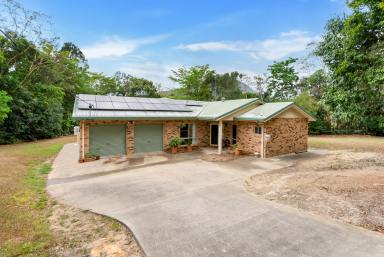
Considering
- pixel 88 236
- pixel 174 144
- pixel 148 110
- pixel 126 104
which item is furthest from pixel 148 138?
pixel 88 236

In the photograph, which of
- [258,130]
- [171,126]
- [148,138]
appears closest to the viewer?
[258,130]

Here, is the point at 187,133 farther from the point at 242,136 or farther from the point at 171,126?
the point at 242,136

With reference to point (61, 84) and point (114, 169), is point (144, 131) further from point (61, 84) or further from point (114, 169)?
point (61, 84)

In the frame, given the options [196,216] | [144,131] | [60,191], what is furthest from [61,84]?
[196,216]

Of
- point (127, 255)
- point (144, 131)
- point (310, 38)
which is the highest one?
point (310, 38)

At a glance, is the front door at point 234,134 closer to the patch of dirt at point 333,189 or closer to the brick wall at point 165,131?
the brick wall at point 165,131

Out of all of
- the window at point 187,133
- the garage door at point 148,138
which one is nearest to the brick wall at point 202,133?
the window at point 187,133

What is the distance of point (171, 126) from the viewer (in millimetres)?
14453

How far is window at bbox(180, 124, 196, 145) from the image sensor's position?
49.6 ft

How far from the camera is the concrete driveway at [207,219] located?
404cm

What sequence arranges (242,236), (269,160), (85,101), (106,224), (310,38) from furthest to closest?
(310,38) < (85,101) < (269,160) < (106,224) < (242,236)

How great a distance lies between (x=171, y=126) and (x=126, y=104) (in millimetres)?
3188

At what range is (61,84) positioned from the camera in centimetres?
2500

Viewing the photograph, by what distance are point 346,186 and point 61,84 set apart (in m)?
27.3
